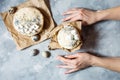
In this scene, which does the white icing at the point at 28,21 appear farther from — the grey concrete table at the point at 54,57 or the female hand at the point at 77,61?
the female hand at the point at 77,61

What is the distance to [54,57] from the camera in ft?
3.70

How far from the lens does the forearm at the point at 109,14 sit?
1062mm

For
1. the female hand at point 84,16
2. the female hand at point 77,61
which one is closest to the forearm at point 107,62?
the female hand at point 77,61

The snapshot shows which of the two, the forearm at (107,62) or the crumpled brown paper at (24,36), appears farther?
the crumpled brown paper at (24,36)

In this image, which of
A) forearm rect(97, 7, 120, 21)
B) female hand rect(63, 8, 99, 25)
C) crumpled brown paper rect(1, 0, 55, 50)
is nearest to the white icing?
crumpled brown paper rect(1, 0, 55, 50)

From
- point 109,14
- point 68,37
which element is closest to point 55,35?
point 68,37

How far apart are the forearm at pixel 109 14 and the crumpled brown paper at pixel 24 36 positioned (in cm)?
23

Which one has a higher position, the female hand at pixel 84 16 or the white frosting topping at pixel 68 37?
the female hand at pixel 84 16

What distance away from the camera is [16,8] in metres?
1.14

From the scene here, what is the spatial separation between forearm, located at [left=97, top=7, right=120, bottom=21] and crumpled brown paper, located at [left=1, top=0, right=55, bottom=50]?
0.23 meters

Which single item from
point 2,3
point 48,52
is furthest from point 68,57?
point 2,3

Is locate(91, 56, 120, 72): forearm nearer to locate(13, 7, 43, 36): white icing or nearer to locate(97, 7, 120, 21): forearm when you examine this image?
locate(97, 7, 120, 21): forearm

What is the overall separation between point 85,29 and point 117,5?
20 centimetres

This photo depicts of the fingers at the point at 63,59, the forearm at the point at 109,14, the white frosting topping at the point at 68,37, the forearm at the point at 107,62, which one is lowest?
the forearm at the point at 107,62
